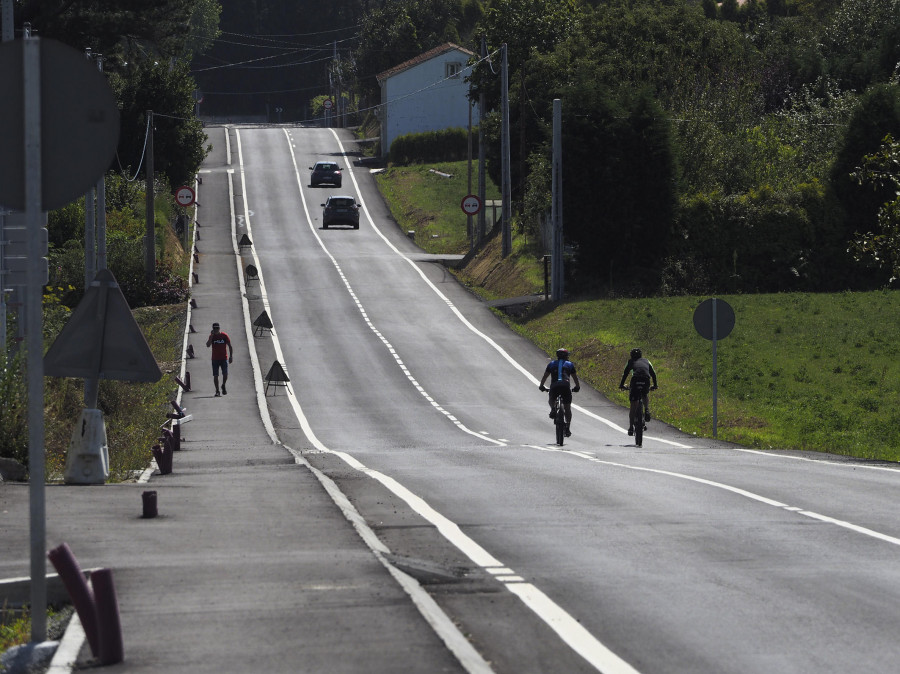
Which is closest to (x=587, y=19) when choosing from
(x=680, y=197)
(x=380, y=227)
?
(x=380, y=227)

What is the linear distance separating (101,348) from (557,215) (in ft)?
109

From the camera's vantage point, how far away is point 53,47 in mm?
5637

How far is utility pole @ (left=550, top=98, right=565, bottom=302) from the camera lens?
4262cm

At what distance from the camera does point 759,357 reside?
3306 cm

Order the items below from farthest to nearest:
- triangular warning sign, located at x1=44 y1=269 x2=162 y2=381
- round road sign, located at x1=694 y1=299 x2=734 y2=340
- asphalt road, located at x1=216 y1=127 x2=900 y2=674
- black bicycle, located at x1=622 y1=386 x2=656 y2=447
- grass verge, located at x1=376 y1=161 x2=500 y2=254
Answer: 1. grass verge, located at x1=376 y1=161 x2=500 y2=254
2. round road sign, located at x1=694 y1=299 x2=734 y2=340
3. black bicycle, located at x1=622 y1=386 x2=656 y2=447
4. triangular warning sign, located at x1=44 y1=269 x2=162 y2=381
5. asphalt road, located at x1=216 y1=127 x2=900 y2=674

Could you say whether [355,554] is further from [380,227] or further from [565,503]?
[380,227]

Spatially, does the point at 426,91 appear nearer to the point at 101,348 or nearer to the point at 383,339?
the point at 383,339

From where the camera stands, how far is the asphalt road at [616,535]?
6953 mm

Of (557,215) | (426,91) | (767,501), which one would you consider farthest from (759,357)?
(426,91)

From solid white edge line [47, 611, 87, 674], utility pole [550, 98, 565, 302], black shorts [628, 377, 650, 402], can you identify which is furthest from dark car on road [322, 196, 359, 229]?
solid white edge line [47, 611, 87, 674]

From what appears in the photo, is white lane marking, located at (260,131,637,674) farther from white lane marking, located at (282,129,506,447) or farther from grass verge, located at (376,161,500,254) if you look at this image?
grass verge, located at (376,161,500,254)

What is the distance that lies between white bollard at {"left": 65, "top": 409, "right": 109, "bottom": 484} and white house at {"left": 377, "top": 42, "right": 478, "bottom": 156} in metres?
82.8

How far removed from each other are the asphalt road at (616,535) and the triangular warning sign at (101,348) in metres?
2.41

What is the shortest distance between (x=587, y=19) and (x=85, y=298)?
56.5m
